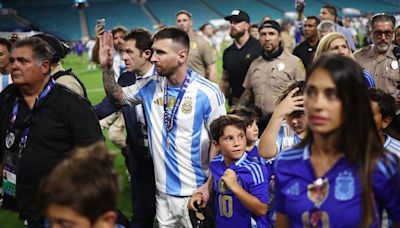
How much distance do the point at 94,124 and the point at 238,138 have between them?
1051 millimetres

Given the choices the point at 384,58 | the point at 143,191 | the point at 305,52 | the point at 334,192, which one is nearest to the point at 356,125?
the point at 334,192

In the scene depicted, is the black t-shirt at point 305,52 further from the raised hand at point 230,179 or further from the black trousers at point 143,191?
the raised hand at point 230,179

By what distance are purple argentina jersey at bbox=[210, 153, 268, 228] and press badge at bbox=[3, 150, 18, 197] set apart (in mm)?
1405

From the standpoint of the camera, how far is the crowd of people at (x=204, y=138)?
232cm

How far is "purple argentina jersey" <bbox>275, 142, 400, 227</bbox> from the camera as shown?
2352 mm

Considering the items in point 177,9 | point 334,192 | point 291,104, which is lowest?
point 334,192

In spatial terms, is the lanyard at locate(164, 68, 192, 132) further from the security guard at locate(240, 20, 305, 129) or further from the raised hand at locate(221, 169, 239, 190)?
the security guard at locate(240, 20, 305, 129)

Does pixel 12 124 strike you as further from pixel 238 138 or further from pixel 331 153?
pixel 331 153

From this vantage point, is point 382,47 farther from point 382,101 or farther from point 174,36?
point 382,101

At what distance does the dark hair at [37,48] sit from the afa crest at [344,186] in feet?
7.23

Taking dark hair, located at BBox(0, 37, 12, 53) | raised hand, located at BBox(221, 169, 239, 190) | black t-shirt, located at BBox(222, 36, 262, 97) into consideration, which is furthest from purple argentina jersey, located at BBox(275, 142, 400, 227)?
black t-shirt, located at BBox(222, 36, 262, 97)

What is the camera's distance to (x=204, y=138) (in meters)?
4.44

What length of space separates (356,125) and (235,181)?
1.62 m

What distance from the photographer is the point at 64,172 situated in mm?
2166
